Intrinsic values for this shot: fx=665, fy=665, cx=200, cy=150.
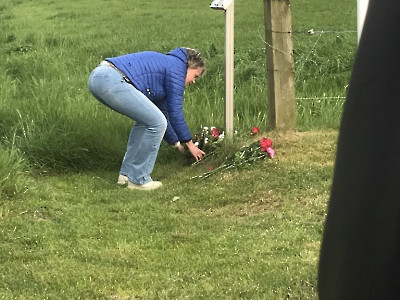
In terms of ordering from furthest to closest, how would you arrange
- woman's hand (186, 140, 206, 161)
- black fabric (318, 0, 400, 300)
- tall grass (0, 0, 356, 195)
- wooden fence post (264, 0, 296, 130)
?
tall grass (0, 0, 356, 195)
woman's hand (186, 140, 206, 161)
wooden fence post (264, 0, 296, 130)
black fabric (318, 0, 400, 300)

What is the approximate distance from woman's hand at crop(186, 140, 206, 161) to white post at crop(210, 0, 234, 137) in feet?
0.93

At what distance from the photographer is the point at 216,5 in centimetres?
548

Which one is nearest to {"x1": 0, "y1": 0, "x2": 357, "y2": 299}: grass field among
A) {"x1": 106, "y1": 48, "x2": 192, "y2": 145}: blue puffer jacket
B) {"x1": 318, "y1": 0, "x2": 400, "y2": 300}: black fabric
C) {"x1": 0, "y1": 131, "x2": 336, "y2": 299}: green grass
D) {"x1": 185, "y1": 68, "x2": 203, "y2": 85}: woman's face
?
{"x1": 0, "y1": 131, "x2": 336, "y2": 299}: green grass

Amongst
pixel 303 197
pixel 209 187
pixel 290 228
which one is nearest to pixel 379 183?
pixel 290 228

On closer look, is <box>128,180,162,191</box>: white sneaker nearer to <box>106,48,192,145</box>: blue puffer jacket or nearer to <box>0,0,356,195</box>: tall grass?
<box>106,48,192,145</box>: blue puffer jacket

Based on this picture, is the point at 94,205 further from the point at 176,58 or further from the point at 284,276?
the point at 284,276

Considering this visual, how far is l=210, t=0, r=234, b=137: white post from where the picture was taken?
548 centimetres

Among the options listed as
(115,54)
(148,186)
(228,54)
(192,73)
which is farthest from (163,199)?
(115,54)

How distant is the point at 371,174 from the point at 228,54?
473cm

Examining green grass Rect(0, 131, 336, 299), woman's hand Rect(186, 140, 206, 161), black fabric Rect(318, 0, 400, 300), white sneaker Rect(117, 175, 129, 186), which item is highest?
black fabric Rect(318, 0, 400, 300)

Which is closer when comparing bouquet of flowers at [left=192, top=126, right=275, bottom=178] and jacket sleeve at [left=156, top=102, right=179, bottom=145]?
bouquet of flowers at [left=192, top=126, right=275, bottom=178]

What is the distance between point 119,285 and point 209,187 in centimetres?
174

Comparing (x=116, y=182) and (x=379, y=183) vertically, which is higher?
(x=379, y=183)

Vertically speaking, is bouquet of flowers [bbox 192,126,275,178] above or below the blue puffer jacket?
below
